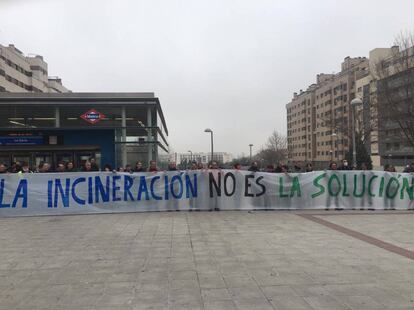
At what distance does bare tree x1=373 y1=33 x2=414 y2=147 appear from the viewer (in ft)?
90.8

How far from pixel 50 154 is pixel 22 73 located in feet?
261

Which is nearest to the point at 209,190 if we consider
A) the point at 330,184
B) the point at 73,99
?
the point at 330,184

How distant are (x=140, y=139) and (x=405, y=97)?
17.2m

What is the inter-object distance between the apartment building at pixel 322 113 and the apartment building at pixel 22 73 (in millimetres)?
64182

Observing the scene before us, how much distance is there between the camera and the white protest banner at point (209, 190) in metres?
13.5

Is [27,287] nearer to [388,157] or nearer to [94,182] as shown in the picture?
[94,182]

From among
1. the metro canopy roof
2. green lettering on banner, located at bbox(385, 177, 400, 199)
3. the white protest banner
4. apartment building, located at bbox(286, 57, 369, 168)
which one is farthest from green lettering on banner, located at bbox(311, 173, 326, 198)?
apartment building, located at bbox(286, 57, 369, 168)

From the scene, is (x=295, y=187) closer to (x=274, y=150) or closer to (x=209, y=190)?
(x=209, y=190)

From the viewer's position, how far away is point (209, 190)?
14.2 metres

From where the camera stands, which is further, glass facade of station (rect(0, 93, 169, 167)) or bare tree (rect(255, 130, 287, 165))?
bare tree (rect(255, 130, 287, 165))

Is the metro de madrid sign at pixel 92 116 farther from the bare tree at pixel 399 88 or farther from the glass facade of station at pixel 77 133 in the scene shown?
the bare tree at pixel 399 88

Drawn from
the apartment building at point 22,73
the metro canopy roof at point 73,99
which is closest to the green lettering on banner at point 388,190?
the metro canopy roof at point 73,99

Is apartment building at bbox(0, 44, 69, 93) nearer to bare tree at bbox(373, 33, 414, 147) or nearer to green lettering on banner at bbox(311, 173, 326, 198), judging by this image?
bare tree at bbox(373, 33, 414, 147)

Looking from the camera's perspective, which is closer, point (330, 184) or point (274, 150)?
point (330, 184)
